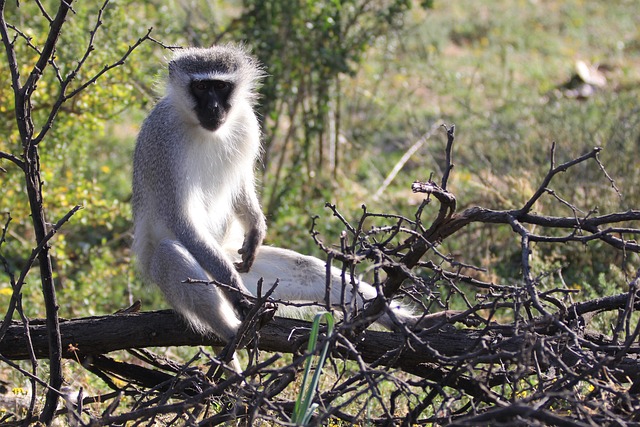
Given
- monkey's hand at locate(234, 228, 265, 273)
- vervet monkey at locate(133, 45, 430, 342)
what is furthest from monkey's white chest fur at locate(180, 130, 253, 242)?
monkey's hand at locate(234, 228, 265, 273)

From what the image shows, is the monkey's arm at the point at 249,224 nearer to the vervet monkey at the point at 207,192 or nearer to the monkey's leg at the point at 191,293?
the vervet monkey at the point at 207,192

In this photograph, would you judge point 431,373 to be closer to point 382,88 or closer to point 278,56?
point 278,56

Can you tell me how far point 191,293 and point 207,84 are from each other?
4.02ft

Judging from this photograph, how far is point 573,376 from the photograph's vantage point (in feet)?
8.62

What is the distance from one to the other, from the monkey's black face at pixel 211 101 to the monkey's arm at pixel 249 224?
55 cm

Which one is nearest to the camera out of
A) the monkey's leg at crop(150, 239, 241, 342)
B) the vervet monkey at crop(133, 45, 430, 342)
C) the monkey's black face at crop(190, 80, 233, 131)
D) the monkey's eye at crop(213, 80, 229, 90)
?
the monkey's leg at crop(150, 239, 241, 342)

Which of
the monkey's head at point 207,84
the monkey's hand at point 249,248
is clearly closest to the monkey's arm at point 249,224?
the monkey's hand at point 249,248

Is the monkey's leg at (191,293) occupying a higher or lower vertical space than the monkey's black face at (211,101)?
lower

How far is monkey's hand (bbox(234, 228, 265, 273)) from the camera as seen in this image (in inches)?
178

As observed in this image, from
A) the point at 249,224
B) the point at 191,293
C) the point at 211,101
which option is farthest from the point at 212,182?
the point at 191,293

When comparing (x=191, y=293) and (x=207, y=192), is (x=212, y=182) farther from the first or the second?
(x=191, y=293)

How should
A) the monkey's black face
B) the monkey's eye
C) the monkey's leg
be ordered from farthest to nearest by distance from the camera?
the monkey's eye < the monkey's black face < the monkey's leg

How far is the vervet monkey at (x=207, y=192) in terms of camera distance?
4066 millimetres

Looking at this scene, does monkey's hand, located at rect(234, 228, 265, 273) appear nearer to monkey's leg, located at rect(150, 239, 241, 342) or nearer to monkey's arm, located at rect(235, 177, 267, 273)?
monkey's arm, located at rect(235, 177, 267, 273)
